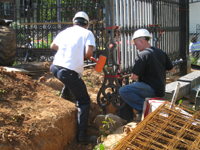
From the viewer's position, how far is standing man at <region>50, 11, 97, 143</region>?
437 cm

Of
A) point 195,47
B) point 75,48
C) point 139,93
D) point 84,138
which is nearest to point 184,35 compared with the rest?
point 195,47

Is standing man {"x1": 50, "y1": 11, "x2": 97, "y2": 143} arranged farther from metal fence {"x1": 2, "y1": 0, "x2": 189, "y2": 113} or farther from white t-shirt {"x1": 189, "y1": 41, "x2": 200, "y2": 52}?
white t-shirt {"x1": 189, "y1": 41, "x2": 200, "y2": 52}

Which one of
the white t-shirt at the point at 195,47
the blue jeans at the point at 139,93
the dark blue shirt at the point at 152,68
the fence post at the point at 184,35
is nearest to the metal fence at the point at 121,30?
the fence post at the point at 184,35

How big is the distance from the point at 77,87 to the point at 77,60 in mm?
443

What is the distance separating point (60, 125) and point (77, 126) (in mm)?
569

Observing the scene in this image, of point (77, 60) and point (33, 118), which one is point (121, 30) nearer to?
point (77, 60)

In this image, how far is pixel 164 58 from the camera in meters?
4.80

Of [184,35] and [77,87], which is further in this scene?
[184,35]

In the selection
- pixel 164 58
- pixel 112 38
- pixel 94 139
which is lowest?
pixel 94 139

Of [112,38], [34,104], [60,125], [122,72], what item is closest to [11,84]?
[34,104]

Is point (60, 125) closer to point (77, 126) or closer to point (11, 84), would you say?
point (77, 126)

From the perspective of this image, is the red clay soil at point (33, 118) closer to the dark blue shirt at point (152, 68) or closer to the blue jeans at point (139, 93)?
the blue jeans at point (139, 93)

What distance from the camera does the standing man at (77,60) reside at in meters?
4.37

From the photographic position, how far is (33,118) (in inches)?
158
